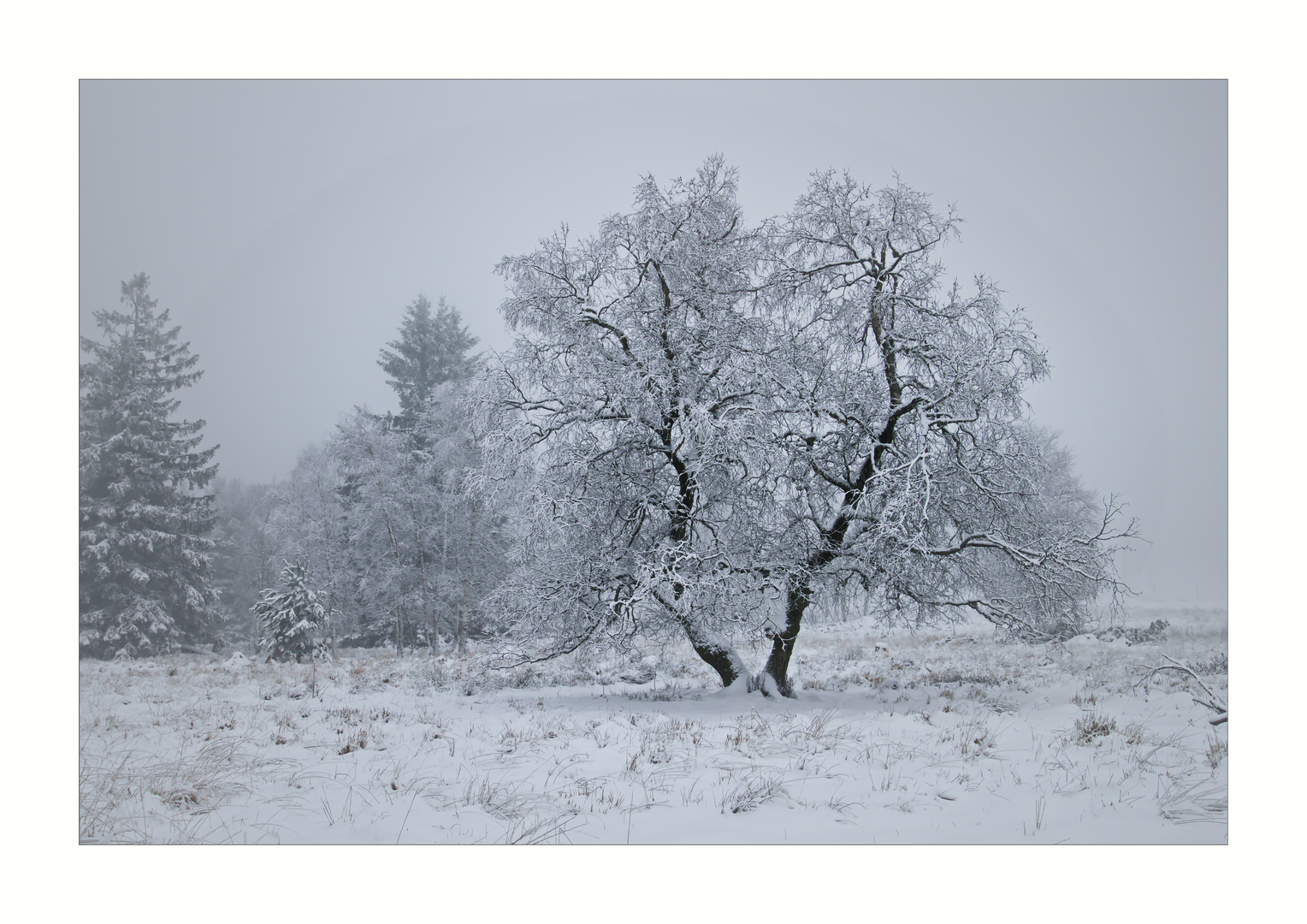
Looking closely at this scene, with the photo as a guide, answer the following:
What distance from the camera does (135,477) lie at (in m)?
8.70

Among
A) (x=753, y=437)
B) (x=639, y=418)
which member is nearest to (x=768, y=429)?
(x=753, y=437)

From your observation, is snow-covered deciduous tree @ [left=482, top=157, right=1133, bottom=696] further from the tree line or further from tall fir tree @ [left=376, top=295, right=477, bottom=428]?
tall fir tree @ [left=376, top=295, right=477, bottom=428]

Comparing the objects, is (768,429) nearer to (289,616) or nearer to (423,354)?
(289,616)

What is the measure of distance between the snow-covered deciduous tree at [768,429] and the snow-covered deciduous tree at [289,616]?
26.8ft

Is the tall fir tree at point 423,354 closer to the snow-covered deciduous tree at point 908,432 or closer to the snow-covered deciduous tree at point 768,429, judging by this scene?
the snow-covered deciduous tree at point 768,429

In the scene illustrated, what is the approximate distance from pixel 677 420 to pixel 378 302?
9459 millimetres

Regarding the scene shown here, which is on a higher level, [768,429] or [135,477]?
[768,429]

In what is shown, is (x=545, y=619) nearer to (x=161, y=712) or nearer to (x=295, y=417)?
(x=161, y=712)

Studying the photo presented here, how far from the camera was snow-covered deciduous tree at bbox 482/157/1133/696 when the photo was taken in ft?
25.3

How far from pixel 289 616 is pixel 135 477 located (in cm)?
617

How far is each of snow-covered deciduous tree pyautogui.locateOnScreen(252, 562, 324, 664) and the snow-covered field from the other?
5.01 meters

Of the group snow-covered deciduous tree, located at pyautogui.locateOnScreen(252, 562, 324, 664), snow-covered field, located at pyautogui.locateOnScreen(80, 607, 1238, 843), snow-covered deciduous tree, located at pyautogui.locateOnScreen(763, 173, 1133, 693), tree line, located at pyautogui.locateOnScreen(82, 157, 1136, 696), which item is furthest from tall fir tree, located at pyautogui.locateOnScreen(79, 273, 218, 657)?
snow-covered deciduous tree, located at pyautogui.locateOnScreen(763, 173, 1133, 693)

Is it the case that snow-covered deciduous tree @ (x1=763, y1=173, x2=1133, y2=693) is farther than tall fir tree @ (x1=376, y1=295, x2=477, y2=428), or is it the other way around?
tall fir tree @ (x1=376, y1=295, x2=477, y2=428)
